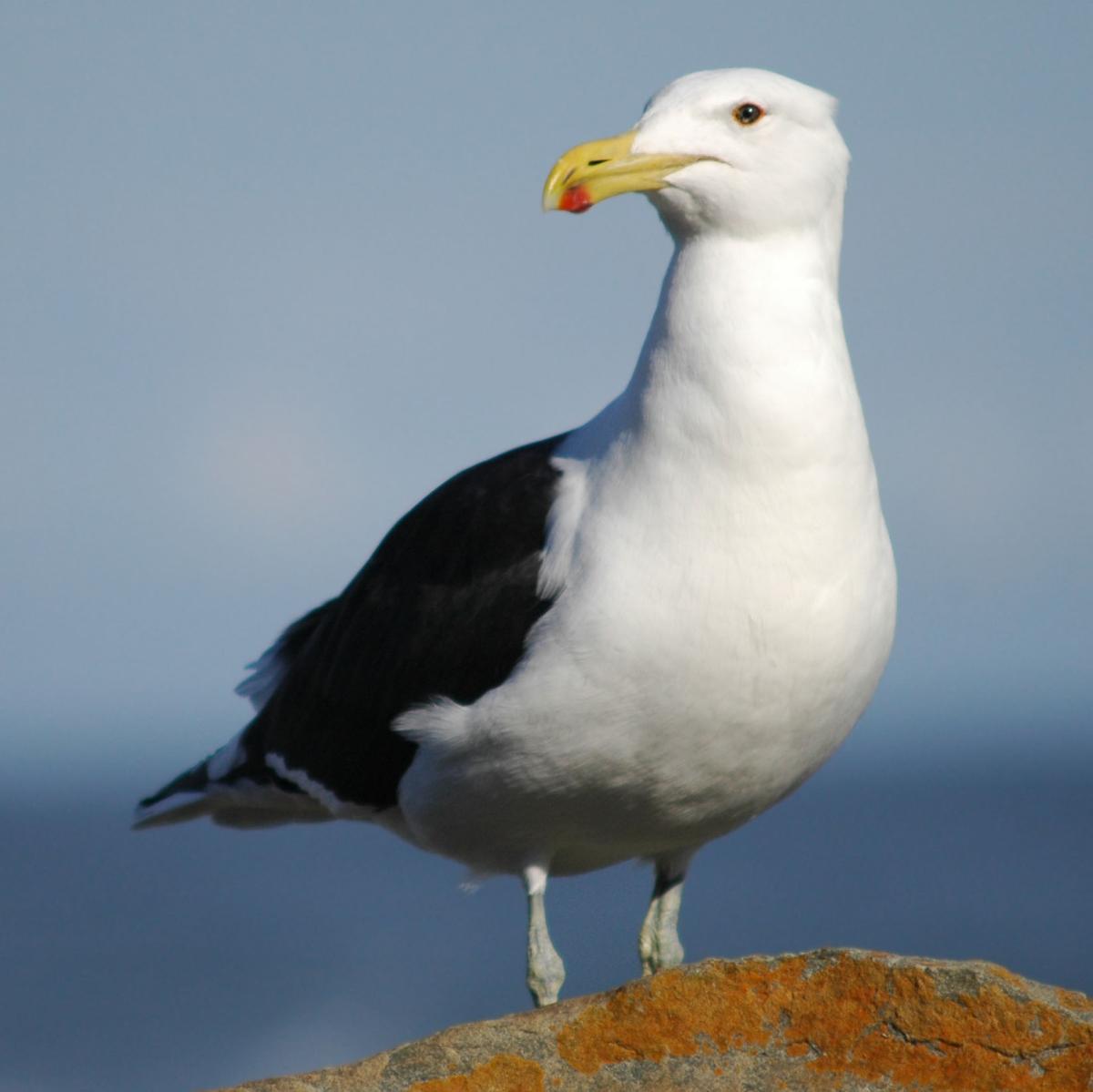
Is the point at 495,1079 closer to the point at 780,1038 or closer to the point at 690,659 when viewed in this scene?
the point at 780,1038

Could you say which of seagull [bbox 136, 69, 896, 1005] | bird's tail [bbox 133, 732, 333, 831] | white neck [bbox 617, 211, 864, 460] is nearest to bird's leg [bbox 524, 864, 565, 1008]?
seagull [bbox 136, 69, 896, 1005]

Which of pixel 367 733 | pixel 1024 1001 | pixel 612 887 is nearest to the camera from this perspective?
pixel 1024 1001

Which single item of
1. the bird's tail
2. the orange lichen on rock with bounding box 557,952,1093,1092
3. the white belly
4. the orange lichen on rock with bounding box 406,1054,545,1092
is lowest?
the orange lichen on rock with bounding box 406,1054,545,1092

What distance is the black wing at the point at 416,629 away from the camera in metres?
7.62

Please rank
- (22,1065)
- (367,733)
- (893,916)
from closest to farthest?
(367,733)
(22,1065)
(893,916)

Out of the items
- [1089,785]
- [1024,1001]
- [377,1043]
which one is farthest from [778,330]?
[1089,785]

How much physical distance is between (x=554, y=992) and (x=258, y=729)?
6.84 feet

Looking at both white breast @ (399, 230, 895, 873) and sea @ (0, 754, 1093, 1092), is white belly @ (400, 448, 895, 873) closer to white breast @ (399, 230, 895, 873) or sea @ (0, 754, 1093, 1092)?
white breast @ (399, 230, 895, 873)

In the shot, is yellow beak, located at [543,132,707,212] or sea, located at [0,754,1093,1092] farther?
sea, located at [0,754,1093,1092]

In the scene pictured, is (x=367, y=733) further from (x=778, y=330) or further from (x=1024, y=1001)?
(x=1024, y=1001)

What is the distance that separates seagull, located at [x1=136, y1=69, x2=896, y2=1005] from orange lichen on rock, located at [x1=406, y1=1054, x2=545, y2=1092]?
51.8 inches

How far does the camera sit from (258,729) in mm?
9227

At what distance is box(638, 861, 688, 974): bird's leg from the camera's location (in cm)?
823

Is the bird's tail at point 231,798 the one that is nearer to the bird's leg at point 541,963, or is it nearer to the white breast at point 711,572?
the bird's leg at point 541,963
